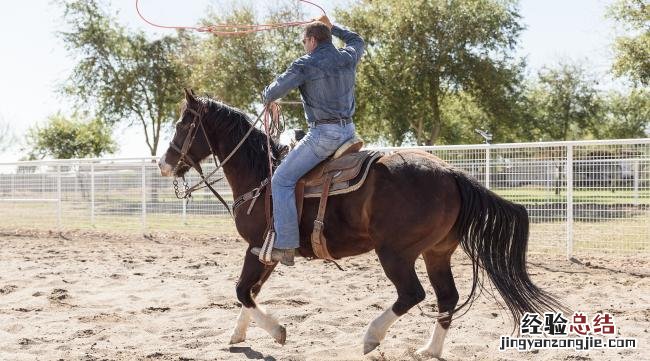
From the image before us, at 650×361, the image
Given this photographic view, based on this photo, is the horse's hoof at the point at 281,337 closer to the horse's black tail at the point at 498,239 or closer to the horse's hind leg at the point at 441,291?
the horse's hind leg at the point at 441,291

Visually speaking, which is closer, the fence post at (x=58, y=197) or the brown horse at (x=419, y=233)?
the brown horse at (x=419, y=233)

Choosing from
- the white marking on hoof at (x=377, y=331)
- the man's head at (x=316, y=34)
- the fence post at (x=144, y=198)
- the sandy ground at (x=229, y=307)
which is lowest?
the sandy ground at (x=229, y=307)

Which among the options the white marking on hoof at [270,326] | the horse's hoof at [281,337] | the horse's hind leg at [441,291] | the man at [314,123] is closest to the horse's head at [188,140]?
the man at [314,123]

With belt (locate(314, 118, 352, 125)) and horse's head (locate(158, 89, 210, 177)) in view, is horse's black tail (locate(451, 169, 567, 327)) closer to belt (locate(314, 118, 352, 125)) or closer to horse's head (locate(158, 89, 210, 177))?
belt (locate(314, 118, 352, 125))

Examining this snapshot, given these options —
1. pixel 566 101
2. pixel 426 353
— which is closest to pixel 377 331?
pixel 426 353

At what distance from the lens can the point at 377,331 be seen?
537 centimetres

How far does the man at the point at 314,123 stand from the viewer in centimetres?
565

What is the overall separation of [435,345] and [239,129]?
260 centimetres

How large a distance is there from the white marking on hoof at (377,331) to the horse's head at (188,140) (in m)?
2.34

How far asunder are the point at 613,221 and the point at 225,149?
731 centimetres

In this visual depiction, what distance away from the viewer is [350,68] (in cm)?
575

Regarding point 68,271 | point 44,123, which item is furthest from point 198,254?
point 44,123

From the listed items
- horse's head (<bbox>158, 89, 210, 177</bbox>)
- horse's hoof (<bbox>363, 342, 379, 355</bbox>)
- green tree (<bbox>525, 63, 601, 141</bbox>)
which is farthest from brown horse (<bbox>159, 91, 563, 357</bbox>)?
green tree (<bbox>525, 63, 601, 141</bbox>)

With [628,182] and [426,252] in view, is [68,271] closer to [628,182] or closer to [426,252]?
[426,252]
